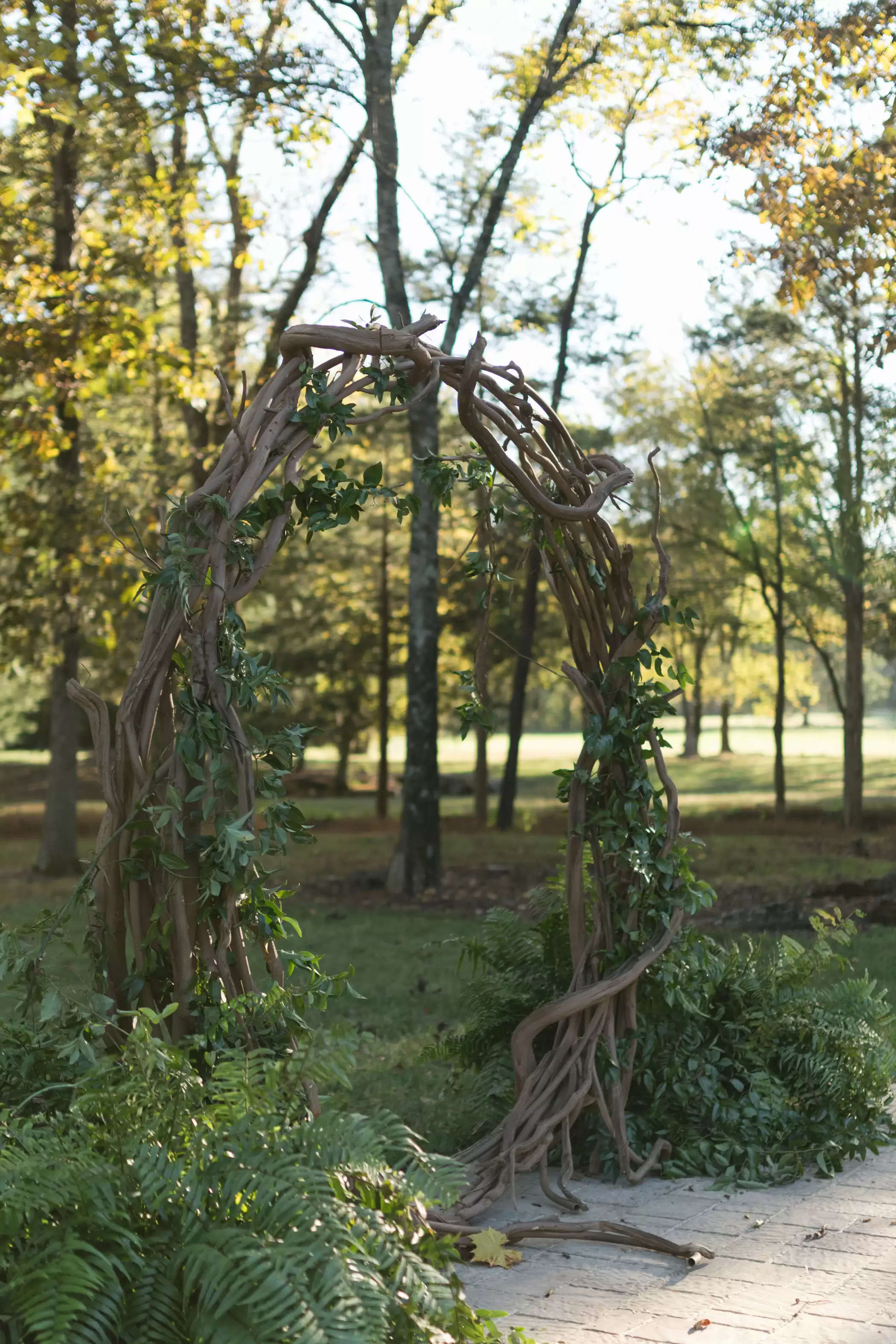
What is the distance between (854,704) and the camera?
19312 millimetres

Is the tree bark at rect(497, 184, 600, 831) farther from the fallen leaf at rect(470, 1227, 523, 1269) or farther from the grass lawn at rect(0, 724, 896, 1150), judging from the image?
the fallen leaf at rect(470, 1227, 523, 1269)

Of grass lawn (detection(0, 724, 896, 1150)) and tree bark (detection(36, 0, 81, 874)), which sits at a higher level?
tree bark (detection(36, 0, 81, 874))

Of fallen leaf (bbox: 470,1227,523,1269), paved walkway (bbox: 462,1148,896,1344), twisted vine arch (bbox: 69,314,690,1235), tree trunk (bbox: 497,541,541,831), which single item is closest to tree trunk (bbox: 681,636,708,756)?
tree trunk (bbox: 497,541,541,831)

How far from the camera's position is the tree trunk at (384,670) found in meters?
21.8

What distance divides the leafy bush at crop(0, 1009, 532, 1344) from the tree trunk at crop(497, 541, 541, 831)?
617 inches

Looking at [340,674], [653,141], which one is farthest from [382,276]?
[340,674]

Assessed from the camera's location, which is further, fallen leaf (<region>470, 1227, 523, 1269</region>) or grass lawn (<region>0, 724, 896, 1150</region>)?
grass lawn (<region>0, 724, 896, 1150</region>)

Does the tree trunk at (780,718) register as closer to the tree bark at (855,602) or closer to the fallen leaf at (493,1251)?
the tree bark at (855,602)

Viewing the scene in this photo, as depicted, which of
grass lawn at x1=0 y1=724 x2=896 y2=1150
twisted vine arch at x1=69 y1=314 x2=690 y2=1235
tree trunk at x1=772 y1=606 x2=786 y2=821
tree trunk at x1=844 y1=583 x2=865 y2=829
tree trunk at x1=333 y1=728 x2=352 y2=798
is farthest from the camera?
tree trunk at x1=333 y1=728 x2=352 y2=798

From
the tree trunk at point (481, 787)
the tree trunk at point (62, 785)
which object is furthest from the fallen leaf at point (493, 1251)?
the tree trunk at point (481, 787)

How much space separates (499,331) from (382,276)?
6.03 meters

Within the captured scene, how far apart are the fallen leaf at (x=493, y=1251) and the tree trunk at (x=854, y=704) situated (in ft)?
53.7

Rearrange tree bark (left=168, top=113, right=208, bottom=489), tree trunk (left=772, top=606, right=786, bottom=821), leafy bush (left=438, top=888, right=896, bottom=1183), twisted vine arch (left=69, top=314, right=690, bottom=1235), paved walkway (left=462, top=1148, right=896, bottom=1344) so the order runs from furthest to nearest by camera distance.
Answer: tree trunk (left=772, top=606, right=786, bottom=821) → tree bark (left=168, top=113, right=208, bottom=489) → leafy bush (left=438, top=888, right=896, bottom=1183) → twisted vine arch (left=69, top=314, right=690, bottom=1235) → paved walkway (left=462, top=1148, right=896, bottom=1344)

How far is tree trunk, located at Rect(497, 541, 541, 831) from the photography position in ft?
63.9
